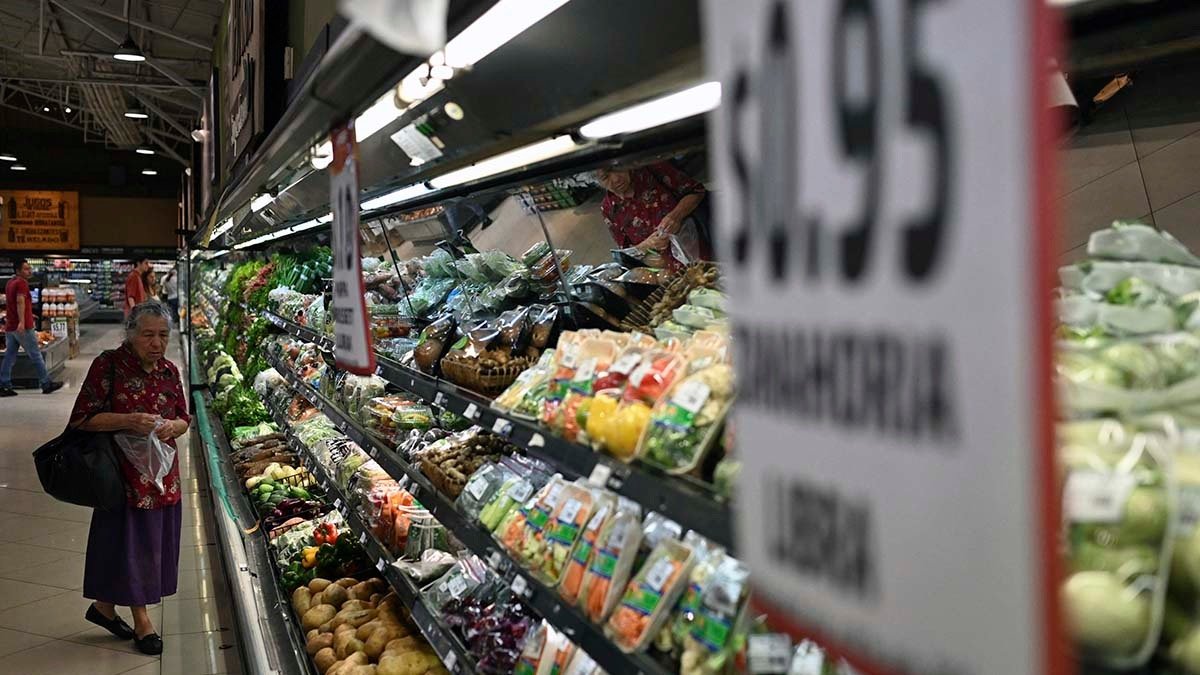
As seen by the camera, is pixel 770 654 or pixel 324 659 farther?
pixel 324 659

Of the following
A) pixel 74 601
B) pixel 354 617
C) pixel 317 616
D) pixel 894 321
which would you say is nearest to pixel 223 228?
pixel 74 601

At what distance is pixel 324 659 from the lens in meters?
3.09

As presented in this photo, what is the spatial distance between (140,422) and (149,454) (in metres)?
0.20

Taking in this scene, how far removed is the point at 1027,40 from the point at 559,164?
2.11 m

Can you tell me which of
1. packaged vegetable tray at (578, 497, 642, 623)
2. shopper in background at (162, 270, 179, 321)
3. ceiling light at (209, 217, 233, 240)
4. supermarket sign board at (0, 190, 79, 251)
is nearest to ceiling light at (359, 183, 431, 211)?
packaged vegetable tray at (578, 497, 642, 623)

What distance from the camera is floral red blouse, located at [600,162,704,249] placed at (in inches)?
152

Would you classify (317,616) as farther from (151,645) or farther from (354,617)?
(151,645)

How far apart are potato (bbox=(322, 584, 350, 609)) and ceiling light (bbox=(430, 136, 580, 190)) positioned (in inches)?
58.1

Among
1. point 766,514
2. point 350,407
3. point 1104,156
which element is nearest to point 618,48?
point 766,514

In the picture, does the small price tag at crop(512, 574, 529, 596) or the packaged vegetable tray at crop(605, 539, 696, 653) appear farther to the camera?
the small price tag at crop(512, 574, 529, 596)

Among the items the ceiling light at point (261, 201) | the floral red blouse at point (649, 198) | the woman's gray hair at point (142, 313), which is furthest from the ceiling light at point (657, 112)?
the ceiling light at point (261, 201)

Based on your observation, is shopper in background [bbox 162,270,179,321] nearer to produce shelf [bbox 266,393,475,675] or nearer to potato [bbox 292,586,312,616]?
produce shelf [bbox 266,393,475,675]

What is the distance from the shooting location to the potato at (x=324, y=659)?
121 inches

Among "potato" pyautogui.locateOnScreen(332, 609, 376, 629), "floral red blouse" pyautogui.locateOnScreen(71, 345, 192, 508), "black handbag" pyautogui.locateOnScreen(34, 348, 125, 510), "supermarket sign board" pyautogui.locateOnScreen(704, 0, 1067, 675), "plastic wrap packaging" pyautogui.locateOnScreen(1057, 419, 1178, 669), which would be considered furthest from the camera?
"floral red blouse" pyautogui.locateOnScreen(71, 345, 192, 508)
